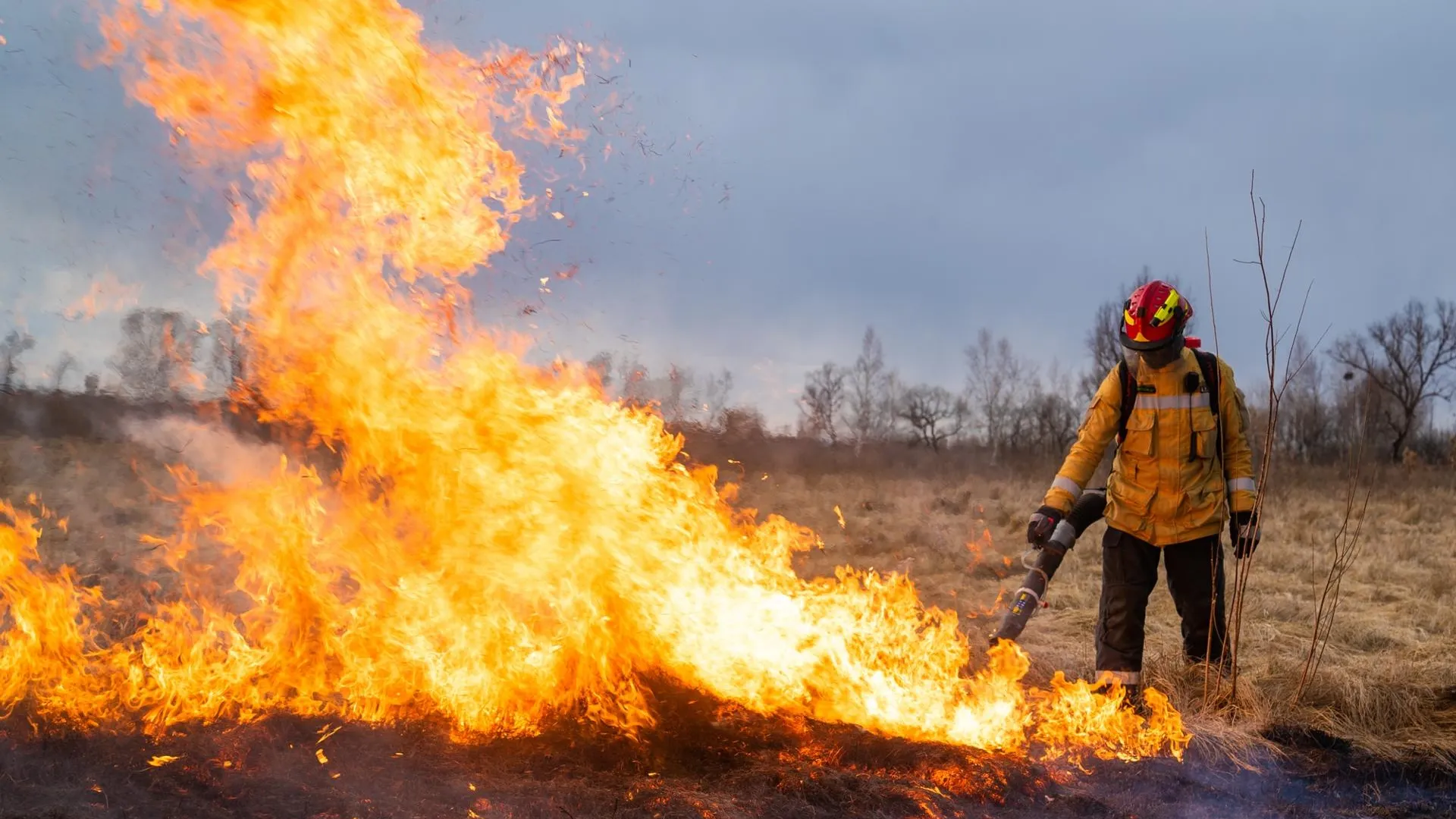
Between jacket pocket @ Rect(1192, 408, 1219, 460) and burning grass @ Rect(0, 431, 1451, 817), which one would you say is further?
jacket pocket @ Rect(1192, 408, 1219, 460)

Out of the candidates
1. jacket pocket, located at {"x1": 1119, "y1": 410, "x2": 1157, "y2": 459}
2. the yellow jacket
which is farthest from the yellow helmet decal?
jacket pocket, located at {"x1": 1119, "y1": 410, "x2": 1157, "y2": 459}

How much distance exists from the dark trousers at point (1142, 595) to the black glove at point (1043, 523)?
1.13 ft

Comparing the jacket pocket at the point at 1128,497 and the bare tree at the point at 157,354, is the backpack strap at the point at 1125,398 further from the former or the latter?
the bare tree at the point at 157,354

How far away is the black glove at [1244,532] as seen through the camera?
190 inches

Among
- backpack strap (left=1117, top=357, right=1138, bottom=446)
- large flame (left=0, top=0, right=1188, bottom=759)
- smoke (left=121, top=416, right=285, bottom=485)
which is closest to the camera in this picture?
large flame (left=0, top=0, right=1188, bottom=759)

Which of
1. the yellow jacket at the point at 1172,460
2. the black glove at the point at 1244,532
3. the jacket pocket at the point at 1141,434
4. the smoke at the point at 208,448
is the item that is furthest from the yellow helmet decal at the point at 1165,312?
the smoke at the point at 208,448

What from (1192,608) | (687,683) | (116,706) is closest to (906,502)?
(1192,608)

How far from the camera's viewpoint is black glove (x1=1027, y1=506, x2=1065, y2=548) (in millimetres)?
5008

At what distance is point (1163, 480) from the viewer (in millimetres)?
4988

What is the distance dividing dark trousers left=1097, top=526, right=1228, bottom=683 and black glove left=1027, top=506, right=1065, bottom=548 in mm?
345

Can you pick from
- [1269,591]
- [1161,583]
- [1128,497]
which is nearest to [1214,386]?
[1128,497]

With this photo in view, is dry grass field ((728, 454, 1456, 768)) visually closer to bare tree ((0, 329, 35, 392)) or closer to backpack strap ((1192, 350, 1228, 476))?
backpack strap ((1192, 350, 1228, 476))

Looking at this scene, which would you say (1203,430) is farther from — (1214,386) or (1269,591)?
(1269,591)

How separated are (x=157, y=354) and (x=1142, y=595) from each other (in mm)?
7268
